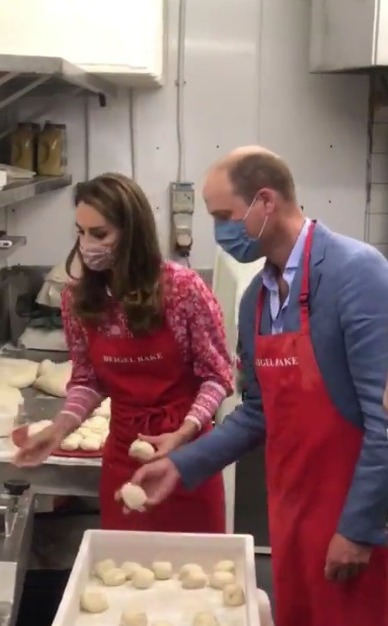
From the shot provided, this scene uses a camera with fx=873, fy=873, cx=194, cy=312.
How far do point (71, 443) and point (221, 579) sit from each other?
2.23 feet

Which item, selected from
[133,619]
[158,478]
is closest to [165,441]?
[158,478]

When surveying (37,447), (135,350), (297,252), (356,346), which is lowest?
(37,447)

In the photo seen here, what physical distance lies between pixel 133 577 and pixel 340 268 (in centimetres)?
56

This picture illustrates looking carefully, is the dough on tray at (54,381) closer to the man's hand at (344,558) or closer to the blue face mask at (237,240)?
the blue face mask at (237,240)

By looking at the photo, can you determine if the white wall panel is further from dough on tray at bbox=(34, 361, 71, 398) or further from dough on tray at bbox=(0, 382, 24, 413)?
dough on tray at bbox=(0, 382, 24, 413)

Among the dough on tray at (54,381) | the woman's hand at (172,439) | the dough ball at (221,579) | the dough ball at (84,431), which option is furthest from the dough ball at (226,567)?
the dough on tray at (54,381)

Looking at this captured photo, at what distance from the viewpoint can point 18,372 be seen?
240 centimetres

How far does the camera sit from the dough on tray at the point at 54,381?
2.29 meters

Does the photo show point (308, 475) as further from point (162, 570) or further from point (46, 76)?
point (46, 76)

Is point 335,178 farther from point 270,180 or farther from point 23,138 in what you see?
point 270,180

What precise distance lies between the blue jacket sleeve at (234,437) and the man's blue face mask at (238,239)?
0.10 metres

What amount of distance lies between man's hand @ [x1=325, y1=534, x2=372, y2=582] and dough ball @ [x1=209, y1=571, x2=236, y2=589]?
148 mm

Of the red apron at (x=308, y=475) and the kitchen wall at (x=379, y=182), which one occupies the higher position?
the kitchen wall at (x=379, y=182)

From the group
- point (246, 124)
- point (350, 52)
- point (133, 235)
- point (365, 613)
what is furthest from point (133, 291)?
point (246, 124)
